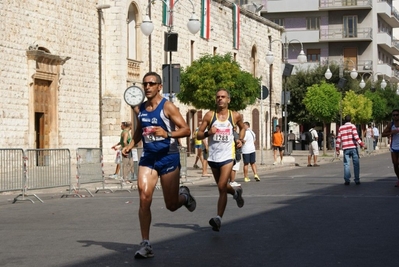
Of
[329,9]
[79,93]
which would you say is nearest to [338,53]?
[329,9]

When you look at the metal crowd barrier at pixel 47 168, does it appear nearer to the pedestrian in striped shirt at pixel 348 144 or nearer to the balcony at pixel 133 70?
the pedestrian in striped shirt at pixel 348 144

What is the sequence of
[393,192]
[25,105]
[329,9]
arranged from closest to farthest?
[393,192] < [25,105] < [329,9]

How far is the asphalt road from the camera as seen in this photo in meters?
9.03

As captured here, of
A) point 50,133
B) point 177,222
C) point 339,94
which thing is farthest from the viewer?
point 339,94

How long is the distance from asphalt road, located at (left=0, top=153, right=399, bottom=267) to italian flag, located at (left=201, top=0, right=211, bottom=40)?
104 feet

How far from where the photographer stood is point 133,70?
4028cm

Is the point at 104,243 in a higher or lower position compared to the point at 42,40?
lower

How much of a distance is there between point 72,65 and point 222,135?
76.9 ft

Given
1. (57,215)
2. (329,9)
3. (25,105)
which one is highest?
(329,9)

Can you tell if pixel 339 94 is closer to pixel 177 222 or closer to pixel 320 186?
pixel 320 186

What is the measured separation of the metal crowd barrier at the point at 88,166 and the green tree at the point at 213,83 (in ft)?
42.5

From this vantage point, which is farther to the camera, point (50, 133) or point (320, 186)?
point (50, 133)

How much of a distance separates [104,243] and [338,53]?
7417 centimetres

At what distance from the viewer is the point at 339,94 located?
50.4 meters
